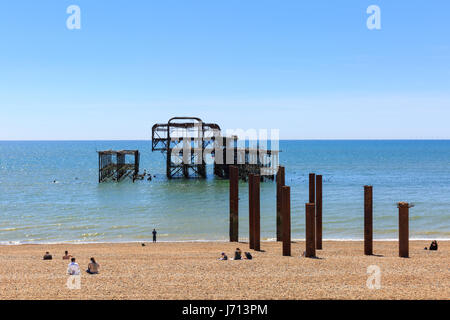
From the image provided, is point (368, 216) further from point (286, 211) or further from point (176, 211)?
point (176, 211)

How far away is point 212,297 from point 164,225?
65.7 feet

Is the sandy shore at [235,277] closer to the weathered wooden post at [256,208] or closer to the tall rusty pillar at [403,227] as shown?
the tall rusty pillar at [403,227]

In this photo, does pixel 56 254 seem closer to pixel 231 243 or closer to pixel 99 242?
pixel 99 242

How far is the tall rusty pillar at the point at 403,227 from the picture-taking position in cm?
1630

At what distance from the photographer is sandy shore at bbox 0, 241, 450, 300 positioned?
36.4 ft

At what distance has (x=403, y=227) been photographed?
16.6 m

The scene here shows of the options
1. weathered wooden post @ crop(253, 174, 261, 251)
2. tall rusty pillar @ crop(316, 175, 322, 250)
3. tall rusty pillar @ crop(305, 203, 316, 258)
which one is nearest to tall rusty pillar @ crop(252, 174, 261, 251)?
weathered wooden post @ crop(253, 174, 261, 251)

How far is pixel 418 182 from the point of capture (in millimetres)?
59062

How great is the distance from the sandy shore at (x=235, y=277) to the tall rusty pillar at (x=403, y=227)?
37 cm

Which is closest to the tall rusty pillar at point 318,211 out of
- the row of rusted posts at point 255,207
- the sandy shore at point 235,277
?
the sandy shore at point 235,277

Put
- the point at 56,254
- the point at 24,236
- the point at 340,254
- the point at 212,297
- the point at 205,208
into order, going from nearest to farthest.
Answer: the point at 212,297 < the point at 340,254 < the point at 56,254 < the point at 24,236 < the point at 205,208

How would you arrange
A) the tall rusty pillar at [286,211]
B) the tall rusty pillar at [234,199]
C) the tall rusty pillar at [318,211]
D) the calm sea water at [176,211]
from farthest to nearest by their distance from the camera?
the calm sea water at [176,211], the tall rusty pillar at [234,199], the tall rusty pillar at [318,211], the tall rusty pillar at [286,211]

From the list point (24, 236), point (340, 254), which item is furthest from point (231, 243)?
point (24, 236)

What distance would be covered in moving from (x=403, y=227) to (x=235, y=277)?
284 inches
